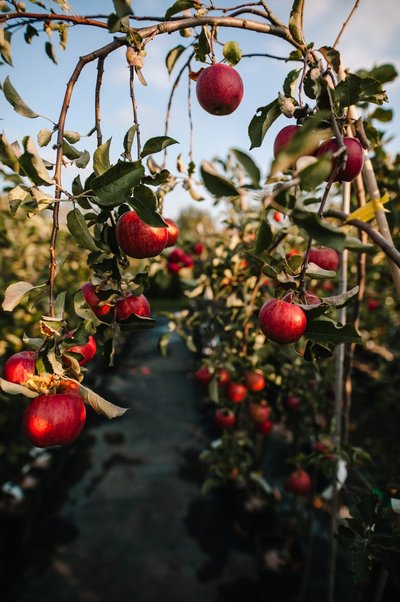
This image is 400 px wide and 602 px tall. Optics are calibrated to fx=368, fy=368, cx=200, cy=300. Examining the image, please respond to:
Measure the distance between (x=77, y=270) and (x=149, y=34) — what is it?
9.27 feet

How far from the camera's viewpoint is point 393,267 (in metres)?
0.85

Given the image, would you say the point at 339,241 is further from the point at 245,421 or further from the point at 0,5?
the point at 245,421

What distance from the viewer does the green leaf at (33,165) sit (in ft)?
2.13

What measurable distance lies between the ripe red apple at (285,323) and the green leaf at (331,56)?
56cm

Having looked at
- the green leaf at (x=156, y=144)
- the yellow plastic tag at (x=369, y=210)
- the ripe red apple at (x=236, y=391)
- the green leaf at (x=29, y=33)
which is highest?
the green leaf at (x=29, y=33)

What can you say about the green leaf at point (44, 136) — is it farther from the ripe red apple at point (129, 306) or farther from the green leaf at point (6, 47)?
the ripe red apple at point (129, 306)

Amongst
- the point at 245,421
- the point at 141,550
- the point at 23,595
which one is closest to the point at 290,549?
the point at 245,421

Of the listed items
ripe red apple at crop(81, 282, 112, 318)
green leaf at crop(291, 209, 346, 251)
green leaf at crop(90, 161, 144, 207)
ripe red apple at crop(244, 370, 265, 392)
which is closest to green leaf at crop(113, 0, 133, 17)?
green leaf at crop(90, 161, 144, 207)

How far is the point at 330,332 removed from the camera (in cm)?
76

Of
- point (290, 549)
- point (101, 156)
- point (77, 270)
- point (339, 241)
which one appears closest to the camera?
point (339, 241)

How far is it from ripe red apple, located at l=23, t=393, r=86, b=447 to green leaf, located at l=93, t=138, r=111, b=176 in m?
0.49

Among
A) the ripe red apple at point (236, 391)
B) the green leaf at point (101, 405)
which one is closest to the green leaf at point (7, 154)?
the green leaf at point (101, 405)

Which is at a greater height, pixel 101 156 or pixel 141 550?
pixel 101 156

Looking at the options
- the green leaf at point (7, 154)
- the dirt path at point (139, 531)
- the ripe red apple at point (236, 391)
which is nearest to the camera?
the green leaf at point (7, 154)
